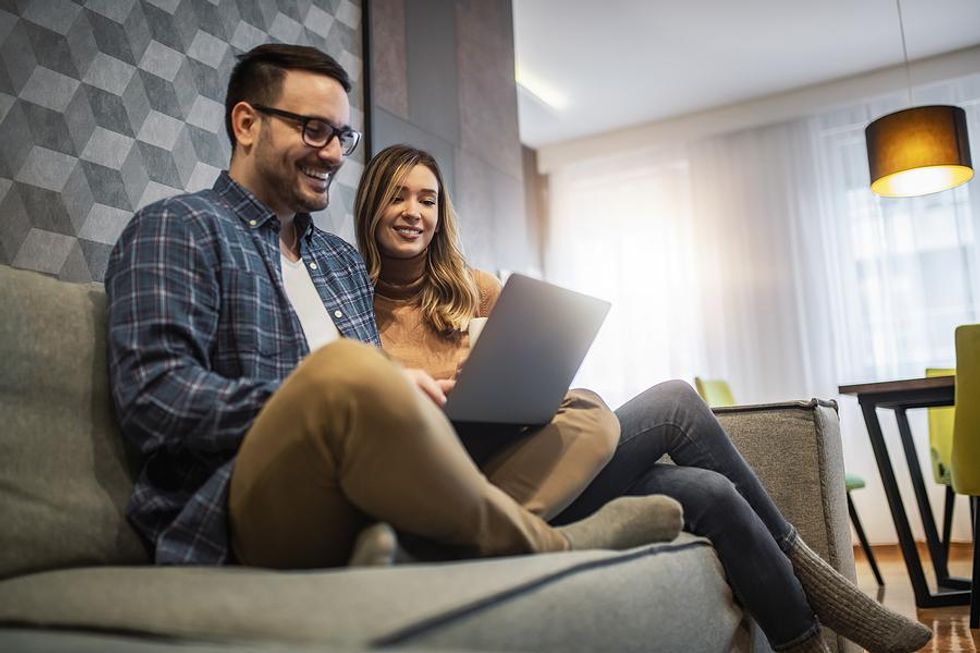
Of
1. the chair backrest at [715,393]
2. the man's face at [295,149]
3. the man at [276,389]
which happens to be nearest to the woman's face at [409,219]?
the man at [276,389]

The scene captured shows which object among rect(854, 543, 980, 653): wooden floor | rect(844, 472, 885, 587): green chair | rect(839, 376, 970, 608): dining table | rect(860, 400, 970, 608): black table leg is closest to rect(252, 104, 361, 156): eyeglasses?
rect(854, 543, 980, 653): wooden floor

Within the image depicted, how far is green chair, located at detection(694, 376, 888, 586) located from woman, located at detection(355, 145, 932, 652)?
1785 mm

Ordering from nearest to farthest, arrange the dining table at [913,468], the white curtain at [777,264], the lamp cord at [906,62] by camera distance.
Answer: the dining table at [913,468] < the lamp cord at [906,62] < the white curtain at [777,264]

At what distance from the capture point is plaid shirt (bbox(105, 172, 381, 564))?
96 centimetres

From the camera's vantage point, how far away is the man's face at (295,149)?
136cm

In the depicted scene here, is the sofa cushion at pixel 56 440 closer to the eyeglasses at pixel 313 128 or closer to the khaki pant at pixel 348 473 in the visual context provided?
the khaki pant at pixel 348 473

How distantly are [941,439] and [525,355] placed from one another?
2.73m

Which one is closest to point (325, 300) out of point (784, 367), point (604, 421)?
point (604, 421)

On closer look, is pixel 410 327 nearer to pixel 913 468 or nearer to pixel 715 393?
pixel 913 468

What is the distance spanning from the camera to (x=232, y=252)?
3.85ft

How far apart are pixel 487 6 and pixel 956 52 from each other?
2726 mm

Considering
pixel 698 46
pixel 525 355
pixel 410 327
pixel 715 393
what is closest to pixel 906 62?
pixel 698 46

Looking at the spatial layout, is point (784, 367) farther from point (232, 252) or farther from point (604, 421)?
point (232, 252)

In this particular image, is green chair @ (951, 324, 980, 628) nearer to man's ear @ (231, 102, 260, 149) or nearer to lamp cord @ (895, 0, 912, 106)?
man's ear @ (231, 102, 260, 149)
